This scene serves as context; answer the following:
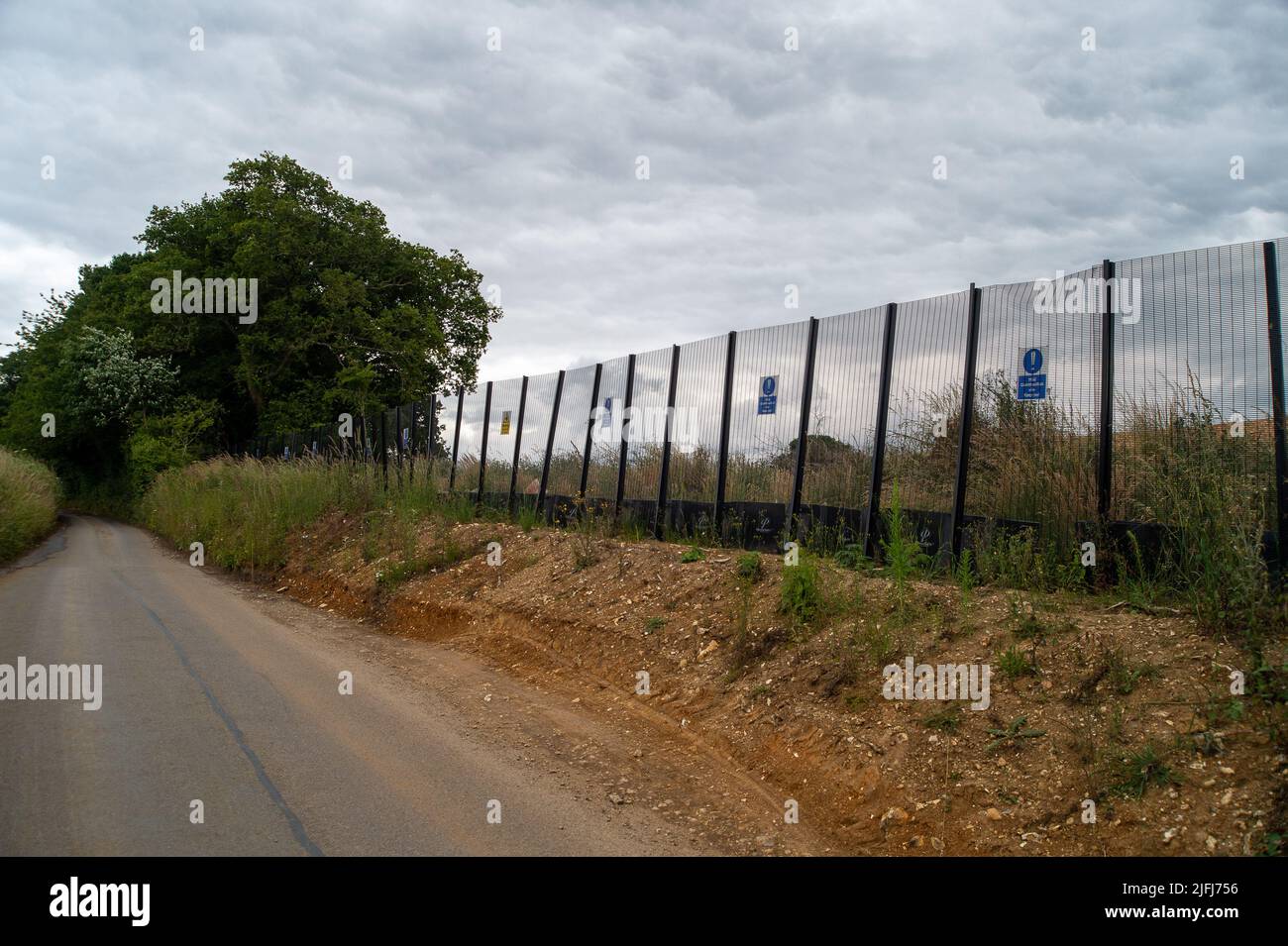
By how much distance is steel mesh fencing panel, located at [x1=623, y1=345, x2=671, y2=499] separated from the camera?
44.0ft

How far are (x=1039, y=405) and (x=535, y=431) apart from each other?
35.4ft

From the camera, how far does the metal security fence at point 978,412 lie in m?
6.87

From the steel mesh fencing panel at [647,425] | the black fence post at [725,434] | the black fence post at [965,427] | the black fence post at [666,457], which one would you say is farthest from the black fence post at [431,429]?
the black fence post at [965,427]

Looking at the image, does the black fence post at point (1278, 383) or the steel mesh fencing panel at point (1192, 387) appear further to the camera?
the steel mesh fencing panel at point (1192, 387)

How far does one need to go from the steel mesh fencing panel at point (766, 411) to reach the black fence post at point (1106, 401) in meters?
3.63

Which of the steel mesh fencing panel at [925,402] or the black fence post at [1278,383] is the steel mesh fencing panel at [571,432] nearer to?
the steel mesh fencing panel at [925,402]

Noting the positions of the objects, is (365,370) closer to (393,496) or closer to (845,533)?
(393,496)

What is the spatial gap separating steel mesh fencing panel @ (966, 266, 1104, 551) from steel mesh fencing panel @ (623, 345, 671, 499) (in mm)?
5438

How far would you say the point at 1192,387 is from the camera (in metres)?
7.07

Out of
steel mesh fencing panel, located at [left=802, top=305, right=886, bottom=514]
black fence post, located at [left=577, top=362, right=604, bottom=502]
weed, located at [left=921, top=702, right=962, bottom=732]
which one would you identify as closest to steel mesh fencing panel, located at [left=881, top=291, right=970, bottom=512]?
steel mesh fencing panel, located at [left=802, top=305, right=886, bottom=514]

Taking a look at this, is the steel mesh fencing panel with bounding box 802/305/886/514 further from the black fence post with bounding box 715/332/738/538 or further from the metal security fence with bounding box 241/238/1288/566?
the black fence post with bounding box 715/332/738/538

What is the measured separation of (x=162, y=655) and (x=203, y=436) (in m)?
32.4

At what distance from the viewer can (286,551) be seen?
18.9 m
